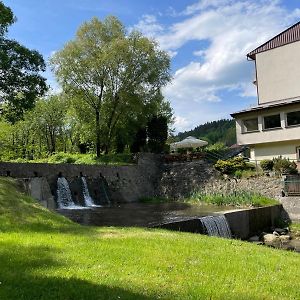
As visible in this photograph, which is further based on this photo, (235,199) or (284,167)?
(284,167)

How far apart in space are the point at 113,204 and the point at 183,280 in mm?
22919

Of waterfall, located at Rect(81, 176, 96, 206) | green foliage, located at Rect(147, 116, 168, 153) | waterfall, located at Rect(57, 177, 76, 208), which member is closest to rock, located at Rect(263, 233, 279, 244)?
waterfall, located at Rect(57, 177, 76, 208)

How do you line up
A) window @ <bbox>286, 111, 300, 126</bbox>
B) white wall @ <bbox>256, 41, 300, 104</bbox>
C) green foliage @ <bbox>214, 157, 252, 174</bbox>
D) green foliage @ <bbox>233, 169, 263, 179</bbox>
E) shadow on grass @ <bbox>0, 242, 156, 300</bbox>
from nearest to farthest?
shadow on grass @ <bbox>0, 242, 156, 300</bbox> → green foliage @ <bbox>233, 169, 263, 179</bbox> → green foliage @ <bbox>214, 157, 252, 174</bbox> → window @ <bbox>286, 111, 300, 126</bbox> → white wall @ <bbox>256, 41, 300, 104</bbox>

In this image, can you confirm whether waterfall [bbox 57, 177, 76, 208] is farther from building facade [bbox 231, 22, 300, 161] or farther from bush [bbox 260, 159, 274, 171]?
building facade [bbox 231, 22, 300, 161]

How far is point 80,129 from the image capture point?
142 ft

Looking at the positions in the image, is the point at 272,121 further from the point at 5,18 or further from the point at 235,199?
the point at 5,18

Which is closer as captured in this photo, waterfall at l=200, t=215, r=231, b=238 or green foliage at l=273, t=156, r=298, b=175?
waterfall at l=200, t=215, r=231, b=238

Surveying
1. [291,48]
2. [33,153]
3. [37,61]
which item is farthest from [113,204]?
[33,153]

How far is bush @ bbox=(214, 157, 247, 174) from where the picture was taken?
1206 inches

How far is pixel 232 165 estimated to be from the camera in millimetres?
30938

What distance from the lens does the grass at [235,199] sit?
2561 cm

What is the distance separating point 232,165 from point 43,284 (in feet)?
84.3

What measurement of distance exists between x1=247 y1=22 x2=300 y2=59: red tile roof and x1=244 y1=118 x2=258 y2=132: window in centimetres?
Result: 736

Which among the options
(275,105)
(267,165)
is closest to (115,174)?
(267,165)
